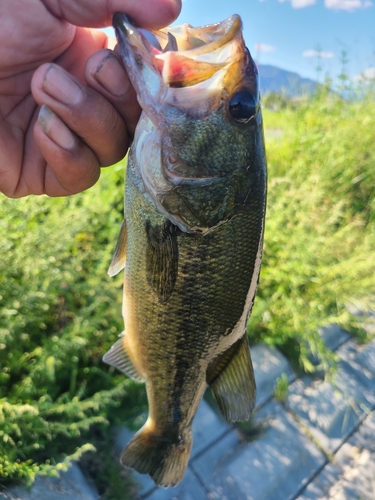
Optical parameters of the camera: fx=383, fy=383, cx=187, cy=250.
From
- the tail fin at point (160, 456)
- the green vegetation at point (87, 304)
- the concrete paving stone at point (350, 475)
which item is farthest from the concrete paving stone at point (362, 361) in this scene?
the tail fin at point (160, 456)

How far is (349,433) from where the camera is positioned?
2.84 meters

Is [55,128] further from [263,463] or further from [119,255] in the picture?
[263,463]

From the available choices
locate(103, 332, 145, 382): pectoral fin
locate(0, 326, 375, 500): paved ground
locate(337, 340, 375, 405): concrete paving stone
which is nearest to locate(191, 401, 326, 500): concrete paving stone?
locate(0, 326, 375, 500): paved ground

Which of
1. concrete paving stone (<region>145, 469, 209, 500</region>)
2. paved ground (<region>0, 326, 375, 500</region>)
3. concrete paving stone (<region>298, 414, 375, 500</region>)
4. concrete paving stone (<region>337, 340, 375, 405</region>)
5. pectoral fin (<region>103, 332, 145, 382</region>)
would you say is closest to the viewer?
pectoral fin (<region>103, 332, 145, 382</region>)

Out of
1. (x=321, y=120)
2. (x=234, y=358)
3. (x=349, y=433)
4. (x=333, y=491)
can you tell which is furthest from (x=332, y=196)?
(x=234, y=358)

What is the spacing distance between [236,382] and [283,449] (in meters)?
1.54

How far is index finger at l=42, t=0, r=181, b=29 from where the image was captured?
1.10 meters

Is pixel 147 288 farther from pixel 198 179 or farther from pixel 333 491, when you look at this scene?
pixel 333 491

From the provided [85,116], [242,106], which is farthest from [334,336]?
[85,116]

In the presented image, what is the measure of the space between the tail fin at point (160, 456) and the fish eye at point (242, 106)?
122 centimetres

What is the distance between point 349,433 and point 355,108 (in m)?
3.66

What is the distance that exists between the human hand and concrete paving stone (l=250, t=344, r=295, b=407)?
203cm

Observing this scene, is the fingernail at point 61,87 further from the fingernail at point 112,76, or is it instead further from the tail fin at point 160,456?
the tail fin at point 160,456

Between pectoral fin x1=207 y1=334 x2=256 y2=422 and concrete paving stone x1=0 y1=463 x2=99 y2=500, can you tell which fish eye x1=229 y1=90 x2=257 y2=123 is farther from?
concrete paving stone x1=0 y1=463 x2=99 y2=500
